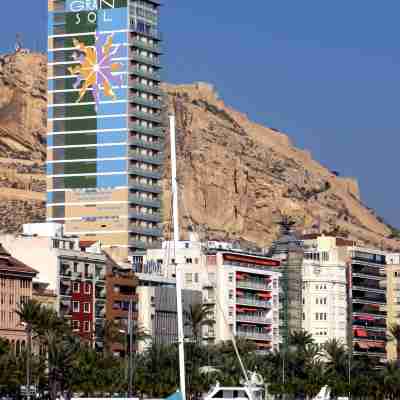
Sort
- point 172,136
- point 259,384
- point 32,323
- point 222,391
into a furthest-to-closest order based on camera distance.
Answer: point 32,323 → point 259,384 → point 222,391 → point 172,136

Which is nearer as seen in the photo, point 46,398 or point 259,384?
point 259,384

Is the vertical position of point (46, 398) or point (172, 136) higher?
point (172, 136)

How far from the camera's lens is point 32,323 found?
19762 cm

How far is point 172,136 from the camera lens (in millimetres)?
114812

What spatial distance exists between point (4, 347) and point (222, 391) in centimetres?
3679

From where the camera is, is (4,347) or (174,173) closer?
(174,173)

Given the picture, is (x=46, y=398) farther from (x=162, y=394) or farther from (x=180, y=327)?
(x=180, y=327)

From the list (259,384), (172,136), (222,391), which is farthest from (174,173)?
(259,384)

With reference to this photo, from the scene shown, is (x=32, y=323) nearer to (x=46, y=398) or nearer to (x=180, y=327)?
(x=46, y=398)

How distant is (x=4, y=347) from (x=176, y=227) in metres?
86.0

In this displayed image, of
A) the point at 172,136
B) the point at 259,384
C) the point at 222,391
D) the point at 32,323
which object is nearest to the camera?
the point at 172,136

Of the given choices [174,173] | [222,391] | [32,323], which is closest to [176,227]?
[174,173]

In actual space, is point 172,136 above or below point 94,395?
above

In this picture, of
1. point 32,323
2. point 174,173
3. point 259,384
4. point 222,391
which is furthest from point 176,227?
point 32,323
